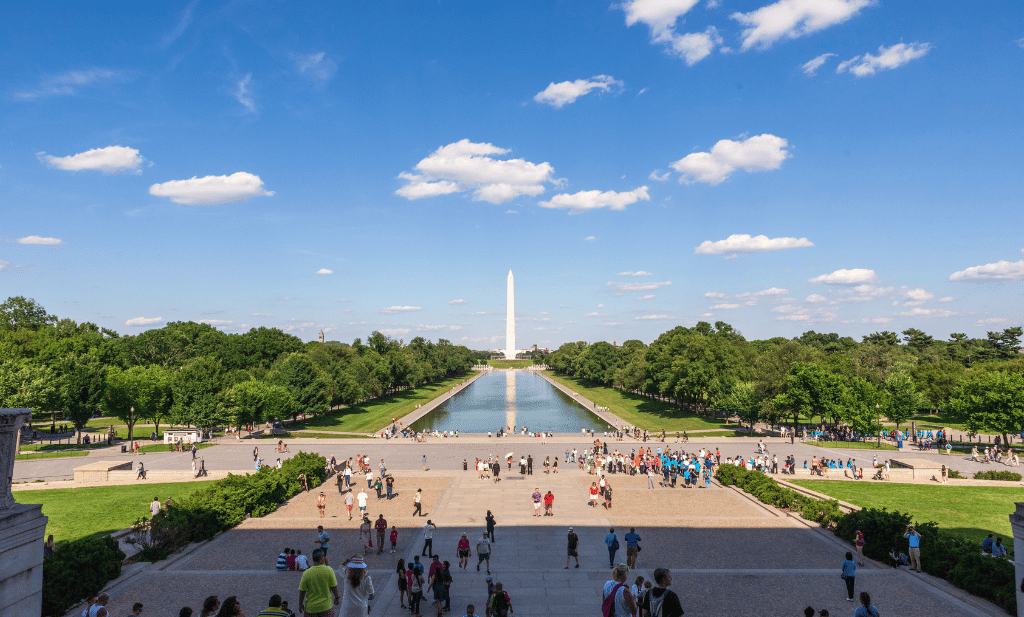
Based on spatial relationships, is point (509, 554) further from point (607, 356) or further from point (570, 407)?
point (607, 356)

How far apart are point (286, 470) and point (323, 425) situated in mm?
37097

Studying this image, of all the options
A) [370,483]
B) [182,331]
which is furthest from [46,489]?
[182,331]

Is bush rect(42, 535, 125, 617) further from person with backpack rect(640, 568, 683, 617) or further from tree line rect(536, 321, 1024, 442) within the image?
tree line rect(536, 321, 1024, 442)

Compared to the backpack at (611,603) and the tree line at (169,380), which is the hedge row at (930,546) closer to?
the backpack at (611,603)

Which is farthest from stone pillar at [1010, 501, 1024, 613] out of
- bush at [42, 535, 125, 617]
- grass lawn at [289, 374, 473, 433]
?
grass lawn at [289, 374, 473, 433]

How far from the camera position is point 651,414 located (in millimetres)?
72375

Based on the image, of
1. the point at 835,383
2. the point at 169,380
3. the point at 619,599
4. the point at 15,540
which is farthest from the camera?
the point at 169,380

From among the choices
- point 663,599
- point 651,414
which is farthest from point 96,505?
point 651,414

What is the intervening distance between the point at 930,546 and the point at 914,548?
61 centimetres

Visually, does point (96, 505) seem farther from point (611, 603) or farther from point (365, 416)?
point (365, 416)

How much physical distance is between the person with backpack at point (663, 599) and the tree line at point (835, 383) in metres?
49.7

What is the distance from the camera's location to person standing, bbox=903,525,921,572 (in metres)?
16.8

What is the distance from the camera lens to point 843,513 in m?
22.3

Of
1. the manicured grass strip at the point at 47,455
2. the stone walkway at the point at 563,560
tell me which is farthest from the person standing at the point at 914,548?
the manicured grass strip at the point at 47,455
